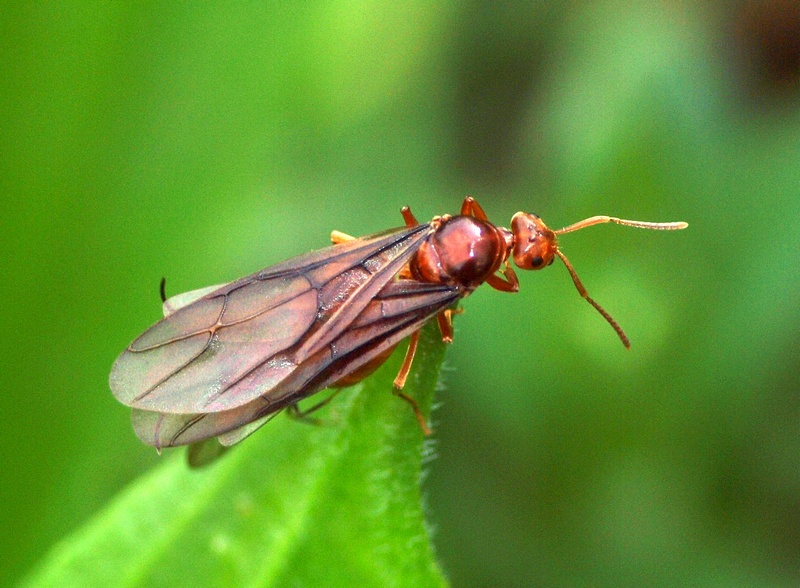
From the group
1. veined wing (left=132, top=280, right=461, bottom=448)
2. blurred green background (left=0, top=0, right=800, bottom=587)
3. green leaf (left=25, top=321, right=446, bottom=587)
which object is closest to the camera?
green leaf (left=25, top=321, right=446, bottom=587)

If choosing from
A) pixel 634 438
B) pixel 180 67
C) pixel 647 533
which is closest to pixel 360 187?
pixel 180 67

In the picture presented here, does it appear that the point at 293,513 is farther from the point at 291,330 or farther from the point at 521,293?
the point at 521,293

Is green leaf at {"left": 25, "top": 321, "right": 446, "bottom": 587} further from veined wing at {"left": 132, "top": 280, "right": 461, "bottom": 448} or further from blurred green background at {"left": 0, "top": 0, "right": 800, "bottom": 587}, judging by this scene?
blurred green background at {"left": 0, "top": 0, "right": 800, "bottom": 587}

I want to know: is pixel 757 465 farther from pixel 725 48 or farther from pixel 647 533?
pixel 725 48

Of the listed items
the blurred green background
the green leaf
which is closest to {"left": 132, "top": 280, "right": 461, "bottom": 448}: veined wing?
the green leaf

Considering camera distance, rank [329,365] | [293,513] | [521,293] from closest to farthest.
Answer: [293,513], [329,365], [521,293]

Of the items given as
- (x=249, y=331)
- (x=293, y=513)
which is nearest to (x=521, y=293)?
(x=249, y=331)
